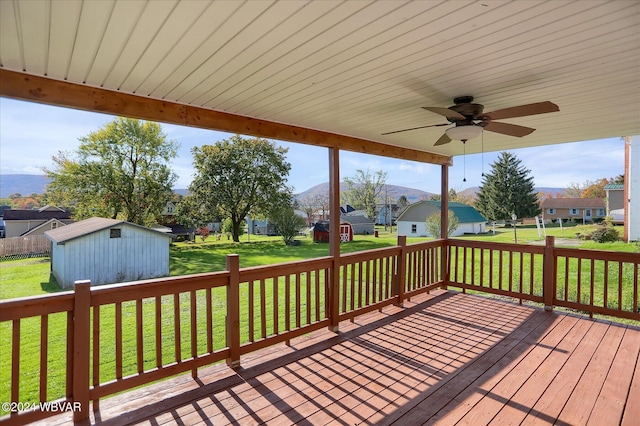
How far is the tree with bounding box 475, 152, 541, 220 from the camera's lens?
18.9 meters

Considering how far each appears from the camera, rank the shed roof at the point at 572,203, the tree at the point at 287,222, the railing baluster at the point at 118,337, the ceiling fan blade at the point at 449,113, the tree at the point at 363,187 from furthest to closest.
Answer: the shed roof at the point at 572,203 < the tree at the point at 287,222 < the tree at the point at 363,187 < the ceiling fan blade at the point at 449,113 < the railing baluster at the point at 118,337

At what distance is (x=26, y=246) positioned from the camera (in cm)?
485

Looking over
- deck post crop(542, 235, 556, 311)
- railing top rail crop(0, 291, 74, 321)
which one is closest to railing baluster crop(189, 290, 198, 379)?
railing top rail crop(0, 291, 74, 321)

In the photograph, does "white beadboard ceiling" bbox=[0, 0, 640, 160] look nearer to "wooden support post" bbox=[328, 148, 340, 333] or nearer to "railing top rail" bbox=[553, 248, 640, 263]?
"wooden support post" bbox=[328, 148, 340, 333]

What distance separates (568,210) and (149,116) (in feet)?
63.1

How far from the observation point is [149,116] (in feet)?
8.64

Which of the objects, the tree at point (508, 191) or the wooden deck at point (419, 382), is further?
the tree at point (508, 191)

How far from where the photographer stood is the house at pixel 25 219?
4.33 meters

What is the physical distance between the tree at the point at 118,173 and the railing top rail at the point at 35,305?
4.86m

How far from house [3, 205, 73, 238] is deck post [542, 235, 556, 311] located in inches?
285

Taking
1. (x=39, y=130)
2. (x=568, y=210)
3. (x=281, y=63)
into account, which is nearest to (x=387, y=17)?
(x=281, y=63)

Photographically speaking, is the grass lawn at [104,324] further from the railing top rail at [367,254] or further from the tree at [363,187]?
the tree at [363,187]

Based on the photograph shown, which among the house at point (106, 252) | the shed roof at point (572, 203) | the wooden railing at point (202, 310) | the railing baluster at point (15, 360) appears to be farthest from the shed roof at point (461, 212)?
the shed roof at point (572, 203)

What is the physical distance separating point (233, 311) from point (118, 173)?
6385mm
